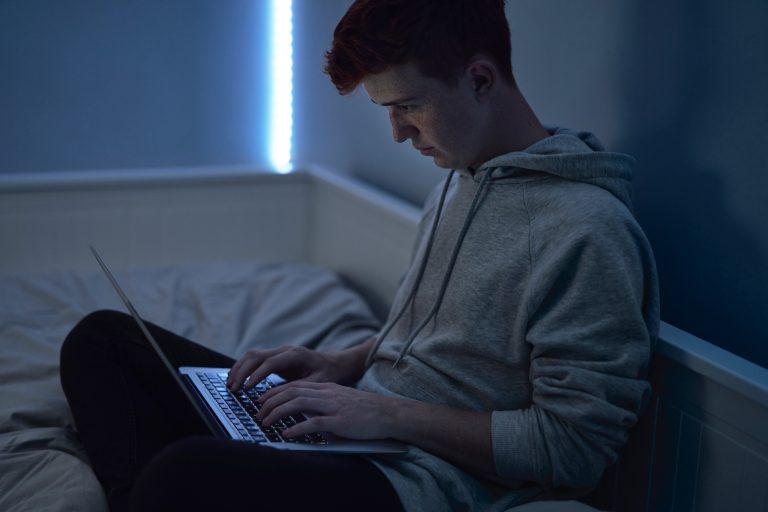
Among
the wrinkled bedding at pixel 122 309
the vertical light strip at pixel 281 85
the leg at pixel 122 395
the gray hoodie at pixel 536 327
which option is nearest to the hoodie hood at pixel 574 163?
the gray hoodie at pixel 536 327

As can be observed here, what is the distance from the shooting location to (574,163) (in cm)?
100

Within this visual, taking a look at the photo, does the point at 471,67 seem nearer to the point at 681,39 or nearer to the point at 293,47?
the point at 681,39

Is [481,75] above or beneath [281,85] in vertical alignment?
above

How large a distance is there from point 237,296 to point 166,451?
105 cm

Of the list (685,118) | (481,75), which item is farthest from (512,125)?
(685,118)

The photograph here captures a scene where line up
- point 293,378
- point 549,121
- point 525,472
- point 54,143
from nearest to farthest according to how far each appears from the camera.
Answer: point 525,472, point 293,378, point 549,121, point 54,143

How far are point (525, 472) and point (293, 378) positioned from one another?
0.38m

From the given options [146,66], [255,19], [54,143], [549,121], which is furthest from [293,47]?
[549,121]

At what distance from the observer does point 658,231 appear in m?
1.15

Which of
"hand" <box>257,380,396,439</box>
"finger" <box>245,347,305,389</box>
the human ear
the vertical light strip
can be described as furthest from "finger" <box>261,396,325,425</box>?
the vertical light strip

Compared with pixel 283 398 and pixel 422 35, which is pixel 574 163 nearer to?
pixel 422 35

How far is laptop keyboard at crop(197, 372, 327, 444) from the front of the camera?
3.17 ft

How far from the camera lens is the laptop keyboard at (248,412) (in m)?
0.97

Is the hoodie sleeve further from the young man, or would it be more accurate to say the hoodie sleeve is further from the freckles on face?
the freckles on face
